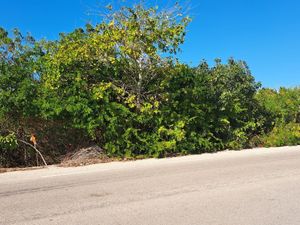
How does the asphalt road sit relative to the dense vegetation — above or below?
below

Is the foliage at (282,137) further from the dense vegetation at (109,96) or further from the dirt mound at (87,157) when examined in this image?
the dirt mound at (87,157)

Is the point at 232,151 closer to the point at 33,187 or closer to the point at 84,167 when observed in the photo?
the point at 84,167

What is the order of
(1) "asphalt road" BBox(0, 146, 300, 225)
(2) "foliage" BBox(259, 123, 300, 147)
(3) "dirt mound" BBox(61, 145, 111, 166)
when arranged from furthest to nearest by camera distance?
(2) "foliage" BBox(259, 123, 300, 147) → (3) "dirt mound" BBox(61, 145, 111, 166) → (1) "asphalt road" BBox(0, 146, 300, 225)

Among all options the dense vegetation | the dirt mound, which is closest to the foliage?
the dense vegetation

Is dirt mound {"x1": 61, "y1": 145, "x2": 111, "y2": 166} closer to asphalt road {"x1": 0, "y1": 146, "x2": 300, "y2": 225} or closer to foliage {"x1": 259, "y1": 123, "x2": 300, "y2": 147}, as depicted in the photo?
asphalt road {"x1": 0, "y1": 146, "x2": 300, "y2": 225}

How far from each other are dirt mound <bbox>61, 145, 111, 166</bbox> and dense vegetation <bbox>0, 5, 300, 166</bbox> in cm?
33

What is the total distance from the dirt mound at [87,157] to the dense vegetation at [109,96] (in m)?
0.33

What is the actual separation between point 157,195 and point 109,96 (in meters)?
7.46

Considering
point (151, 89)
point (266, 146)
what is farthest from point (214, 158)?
point (266, 146)

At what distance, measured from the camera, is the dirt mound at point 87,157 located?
13.4 metres

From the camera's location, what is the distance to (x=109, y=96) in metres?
14.6

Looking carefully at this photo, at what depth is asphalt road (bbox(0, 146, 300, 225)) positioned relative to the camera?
6145mm

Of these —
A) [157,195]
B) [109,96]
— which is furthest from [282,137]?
[157,195]

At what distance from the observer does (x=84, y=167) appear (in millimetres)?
12281
